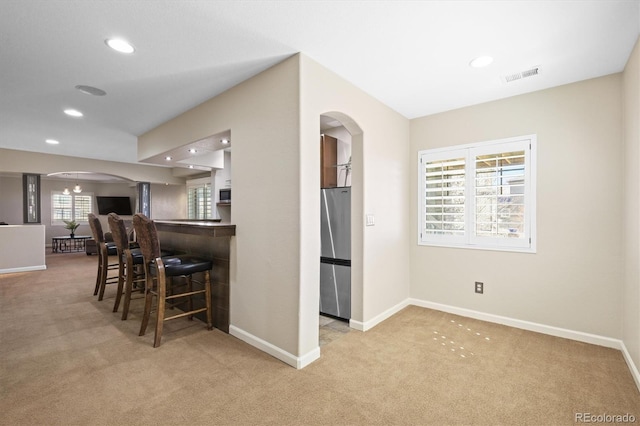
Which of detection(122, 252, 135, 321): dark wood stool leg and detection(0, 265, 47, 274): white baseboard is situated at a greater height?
detection(122, 252, 135, 321): dark wood stool leg

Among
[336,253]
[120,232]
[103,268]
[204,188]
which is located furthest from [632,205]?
[204,188]

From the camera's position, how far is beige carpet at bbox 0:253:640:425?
1.75 metres

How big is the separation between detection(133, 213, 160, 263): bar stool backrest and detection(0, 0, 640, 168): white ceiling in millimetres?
1324

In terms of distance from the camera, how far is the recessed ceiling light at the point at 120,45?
85.5 inches

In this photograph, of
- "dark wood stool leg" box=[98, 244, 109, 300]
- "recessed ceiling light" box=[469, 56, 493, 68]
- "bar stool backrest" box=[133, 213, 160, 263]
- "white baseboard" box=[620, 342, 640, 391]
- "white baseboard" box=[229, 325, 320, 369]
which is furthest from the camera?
"dark wood stool leg" box=[98, 244, 109, 300]

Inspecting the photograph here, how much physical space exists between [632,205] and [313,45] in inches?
105

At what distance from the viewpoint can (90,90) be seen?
307cm

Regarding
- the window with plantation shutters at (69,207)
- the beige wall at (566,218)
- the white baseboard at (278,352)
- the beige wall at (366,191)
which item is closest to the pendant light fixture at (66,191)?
the window with plantation shutters at (69,207)

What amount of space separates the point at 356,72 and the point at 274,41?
799 millimetres

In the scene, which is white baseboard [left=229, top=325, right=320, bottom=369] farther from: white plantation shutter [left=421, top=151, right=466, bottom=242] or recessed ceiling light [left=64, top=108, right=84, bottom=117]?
recessed ceiling light [left=64, top=108, right=84, bottom=117]

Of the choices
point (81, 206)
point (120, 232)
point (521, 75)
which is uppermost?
point (521, 75)

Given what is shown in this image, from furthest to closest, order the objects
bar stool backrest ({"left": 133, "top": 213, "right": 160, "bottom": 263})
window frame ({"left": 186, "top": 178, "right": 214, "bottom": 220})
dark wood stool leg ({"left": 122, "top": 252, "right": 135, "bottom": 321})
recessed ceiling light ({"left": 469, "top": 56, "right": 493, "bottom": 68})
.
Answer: window frame ({"left": 186, "top": 178, "right": 214, "bottom": 220})
dark wood stool leg ({"left": 122, "top": 252, "right": 135, "bottom": 321})
bar stool backrest ({"left": 133, "top": 213, "right": 160, "bottom": 263})
recessed ceiling light ({"left": 469, "top": 56, "right": 493, "bottom": 68})

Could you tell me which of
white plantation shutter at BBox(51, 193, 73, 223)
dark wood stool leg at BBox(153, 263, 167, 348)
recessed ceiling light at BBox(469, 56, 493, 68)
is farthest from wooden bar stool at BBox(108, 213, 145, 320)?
white plantation shutter at BBox(51, 193, 73, 223)

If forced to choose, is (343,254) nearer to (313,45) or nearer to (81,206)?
(313,45)
